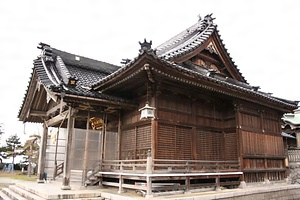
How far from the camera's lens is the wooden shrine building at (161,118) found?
9.72 meters

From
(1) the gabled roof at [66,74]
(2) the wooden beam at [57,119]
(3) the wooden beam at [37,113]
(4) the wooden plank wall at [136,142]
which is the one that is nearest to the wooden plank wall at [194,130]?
(4) the wooden plank wall at [136,142]

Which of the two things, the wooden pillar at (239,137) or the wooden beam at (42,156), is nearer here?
the wooden pillar at (239,137)

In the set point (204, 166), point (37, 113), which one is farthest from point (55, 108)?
point (204, 166)

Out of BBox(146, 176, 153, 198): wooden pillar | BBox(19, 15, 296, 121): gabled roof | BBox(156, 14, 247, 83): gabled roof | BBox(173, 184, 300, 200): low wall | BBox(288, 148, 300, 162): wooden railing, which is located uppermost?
BBox(156, 14, 247, 83): gabled roof

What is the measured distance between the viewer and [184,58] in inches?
507

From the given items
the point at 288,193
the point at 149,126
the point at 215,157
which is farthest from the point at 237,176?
the point at 149,126

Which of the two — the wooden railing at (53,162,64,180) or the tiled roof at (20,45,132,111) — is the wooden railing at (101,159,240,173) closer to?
the tiled roof at (20,45,132,111)

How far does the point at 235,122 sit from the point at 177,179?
4703mm

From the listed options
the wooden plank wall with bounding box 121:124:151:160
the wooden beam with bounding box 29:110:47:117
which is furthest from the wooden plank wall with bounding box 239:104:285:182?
the wooden beam with bounding box 29:110:47:117

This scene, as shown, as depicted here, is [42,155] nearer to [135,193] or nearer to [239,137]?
[135,193]

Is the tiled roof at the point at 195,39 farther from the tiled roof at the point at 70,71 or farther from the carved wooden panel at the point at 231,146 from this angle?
the carved wooden panel at the point at 231,146

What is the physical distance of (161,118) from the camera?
1047 cm

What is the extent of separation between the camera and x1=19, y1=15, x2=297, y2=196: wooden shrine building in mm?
9719

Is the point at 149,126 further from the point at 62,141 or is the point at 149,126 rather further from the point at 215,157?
the point at 62,141
